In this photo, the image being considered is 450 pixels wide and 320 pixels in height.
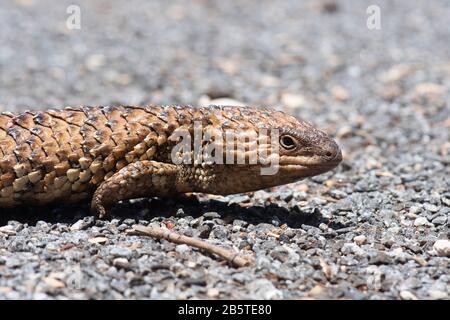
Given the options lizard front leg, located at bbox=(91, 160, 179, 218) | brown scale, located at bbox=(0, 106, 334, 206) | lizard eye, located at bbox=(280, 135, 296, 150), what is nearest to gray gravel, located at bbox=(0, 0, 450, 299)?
lizard front leg, located at bbox=(91, 160, 179, 218)

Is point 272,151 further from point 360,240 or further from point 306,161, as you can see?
point 360,240

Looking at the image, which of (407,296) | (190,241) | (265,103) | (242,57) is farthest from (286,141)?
(242,57)

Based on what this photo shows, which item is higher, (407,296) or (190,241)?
(190,241)

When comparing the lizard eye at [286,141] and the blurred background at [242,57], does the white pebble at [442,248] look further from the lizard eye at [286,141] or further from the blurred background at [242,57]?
the blurred background at [242,57]

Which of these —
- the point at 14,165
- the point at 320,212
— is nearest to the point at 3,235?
the point at 14,165
